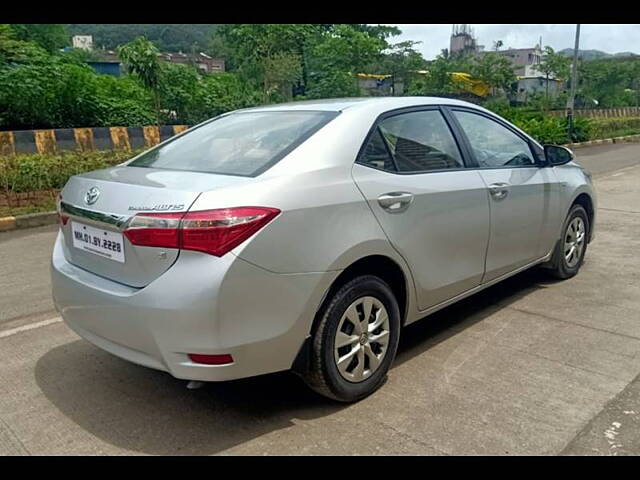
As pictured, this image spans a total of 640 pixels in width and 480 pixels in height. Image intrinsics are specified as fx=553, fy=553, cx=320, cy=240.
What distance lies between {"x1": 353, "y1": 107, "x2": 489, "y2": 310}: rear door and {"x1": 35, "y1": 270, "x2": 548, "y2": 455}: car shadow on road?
57 cm

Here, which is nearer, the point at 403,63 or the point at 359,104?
the point at 359,104

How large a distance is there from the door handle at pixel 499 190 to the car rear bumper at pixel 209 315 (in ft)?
5.15

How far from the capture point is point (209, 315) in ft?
7.70

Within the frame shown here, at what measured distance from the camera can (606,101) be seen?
38781 mm

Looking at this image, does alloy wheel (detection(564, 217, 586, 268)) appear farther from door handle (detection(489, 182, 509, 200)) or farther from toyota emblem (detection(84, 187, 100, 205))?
toyota emblem (detection(84, 187, 100, 205))

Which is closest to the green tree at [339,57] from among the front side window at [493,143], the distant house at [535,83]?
the distant house at [535,83]

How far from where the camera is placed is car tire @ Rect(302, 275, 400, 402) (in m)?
2.73

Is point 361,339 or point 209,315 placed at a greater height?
point 209,315

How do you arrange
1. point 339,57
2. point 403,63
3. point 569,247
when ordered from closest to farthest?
point 569,247, point 339,57, point 403,63

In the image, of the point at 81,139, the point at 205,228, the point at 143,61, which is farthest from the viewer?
the point at 143,61

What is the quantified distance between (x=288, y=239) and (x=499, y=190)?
6.22ft

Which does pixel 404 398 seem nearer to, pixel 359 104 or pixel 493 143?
pixel 359 104

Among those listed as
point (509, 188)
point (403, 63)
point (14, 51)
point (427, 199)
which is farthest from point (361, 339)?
point (403, 63)
